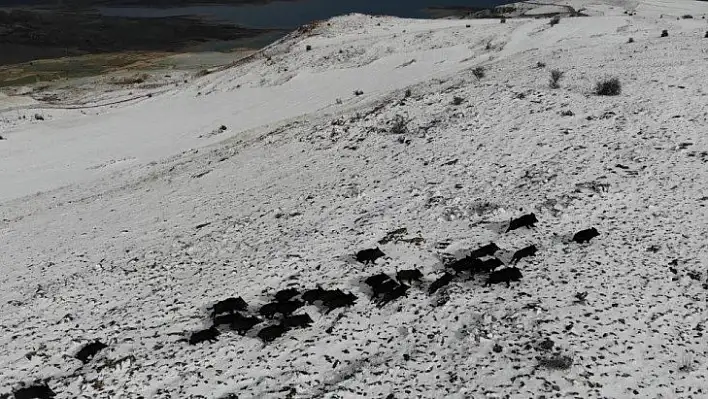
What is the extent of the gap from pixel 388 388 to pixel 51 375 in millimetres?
6823

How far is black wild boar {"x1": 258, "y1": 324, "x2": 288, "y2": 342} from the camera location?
35.9ft

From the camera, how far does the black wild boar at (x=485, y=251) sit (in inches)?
507

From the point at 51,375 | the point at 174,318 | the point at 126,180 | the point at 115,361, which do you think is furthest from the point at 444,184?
the point at 126,180

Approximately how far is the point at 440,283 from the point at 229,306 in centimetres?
472

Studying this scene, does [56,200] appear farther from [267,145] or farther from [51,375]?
[51,375]

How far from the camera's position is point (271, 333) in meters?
11.0

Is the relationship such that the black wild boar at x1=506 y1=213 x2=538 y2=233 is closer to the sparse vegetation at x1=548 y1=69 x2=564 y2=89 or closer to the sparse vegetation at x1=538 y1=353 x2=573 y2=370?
the sparse vegetation at x1=538 y1=353 x2=573 y2=370

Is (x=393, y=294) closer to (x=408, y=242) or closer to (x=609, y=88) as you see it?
(x=408, y=242)

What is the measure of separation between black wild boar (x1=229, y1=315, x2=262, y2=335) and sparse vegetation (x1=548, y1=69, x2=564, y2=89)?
54.7 feet

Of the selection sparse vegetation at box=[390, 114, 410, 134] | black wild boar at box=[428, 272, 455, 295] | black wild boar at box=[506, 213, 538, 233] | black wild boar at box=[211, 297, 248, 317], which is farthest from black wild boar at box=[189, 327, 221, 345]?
sparse vegetation at box=[390, 114, 410, 134]

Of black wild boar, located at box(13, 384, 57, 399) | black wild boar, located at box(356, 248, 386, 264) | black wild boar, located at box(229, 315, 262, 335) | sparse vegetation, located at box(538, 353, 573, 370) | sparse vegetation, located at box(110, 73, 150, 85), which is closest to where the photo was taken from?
sparse vegetation, located at box(538, 353, 573, 370)

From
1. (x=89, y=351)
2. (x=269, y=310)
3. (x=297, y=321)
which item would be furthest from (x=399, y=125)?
(x=89, y=351)

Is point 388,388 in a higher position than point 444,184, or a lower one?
lower

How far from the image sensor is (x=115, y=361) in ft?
35.9
